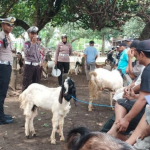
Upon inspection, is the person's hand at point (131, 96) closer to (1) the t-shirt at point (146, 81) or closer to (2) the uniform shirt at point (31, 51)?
(1) the t-shirt at point (146, 81)

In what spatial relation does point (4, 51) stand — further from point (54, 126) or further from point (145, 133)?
point (145, 133)

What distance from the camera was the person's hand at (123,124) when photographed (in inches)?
105

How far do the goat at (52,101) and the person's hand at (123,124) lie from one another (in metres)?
1.93

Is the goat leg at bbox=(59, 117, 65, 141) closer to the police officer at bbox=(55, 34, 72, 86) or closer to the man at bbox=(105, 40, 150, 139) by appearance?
the man at bbox=(105, 40, 150, 139)

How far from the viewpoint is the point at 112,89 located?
700 centimetres

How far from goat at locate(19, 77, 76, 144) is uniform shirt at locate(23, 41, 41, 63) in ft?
4.39

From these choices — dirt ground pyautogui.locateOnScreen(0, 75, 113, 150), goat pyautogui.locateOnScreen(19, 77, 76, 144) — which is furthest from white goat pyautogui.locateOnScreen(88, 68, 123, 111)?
goat pyautogui.locateOnScreen(19, 77, 76, 144)

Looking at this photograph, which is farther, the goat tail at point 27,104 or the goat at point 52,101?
the goat tail at point 27,104

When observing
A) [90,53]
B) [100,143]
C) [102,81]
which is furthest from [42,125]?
[90,53]

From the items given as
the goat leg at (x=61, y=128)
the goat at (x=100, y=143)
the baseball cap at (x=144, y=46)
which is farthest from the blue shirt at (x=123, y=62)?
the goat at (x=100, y=143)

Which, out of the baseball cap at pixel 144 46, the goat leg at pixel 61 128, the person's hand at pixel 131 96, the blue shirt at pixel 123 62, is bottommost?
the goat leg at pixel 61 128

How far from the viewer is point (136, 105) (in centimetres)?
256

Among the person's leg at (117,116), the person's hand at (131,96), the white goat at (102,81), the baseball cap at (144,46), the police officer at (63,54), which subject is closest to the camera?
the baseball cap at (144,46)

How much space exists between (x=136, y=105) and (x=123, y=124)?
0.86 feet
